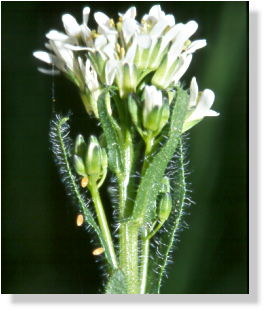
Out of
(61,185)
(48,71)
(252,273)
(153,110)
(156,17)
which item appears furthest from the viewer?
(61,185)

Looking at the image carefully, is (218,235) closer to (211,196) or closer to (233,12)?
(211,196)

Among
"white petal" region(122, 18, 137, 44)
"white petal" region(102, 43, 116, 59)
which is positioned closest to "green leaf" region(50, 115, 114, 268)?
"white petal" region(102, 43, 116, 59)

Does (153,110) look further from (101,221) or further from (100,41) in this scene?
(101,221)

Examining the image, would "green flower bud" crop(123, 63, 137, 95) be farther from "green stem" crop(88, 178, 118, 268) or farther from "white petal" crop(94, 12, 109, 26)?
"green stem" crop(88, 178, 118, 268)

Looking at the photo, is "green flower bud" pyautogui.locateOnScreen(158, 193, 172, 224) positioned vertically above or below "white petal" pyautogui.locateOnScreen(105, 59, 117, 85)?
below

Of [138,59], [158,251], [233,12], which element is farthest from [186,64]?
[158,251]

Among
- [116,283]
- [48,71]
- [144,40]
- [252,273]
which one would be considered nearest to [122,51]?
[144,40]

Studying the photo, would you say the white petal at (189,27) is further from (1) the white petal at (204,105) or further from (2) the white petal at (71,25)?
(2) the white petal at (71,25)
